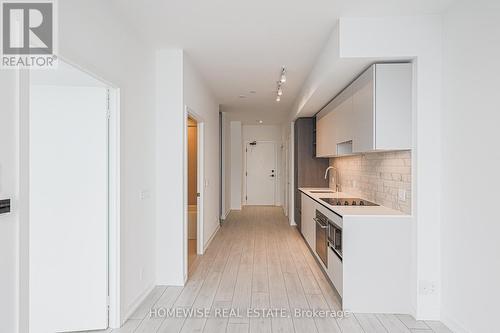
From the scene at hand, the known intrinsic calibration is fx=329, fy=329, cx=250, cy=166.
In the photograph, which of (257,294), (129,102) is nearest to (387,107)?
(257,294)

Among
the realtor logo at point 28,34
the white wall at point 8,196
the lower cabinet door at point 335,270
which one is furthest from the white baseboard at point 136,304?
the realtor logo at point 28,34

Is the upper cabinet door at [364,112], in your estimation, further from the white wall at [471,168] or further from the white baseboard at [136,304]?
the white baseboard at [136,304]

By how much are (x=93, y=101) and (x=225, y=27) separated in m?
1.43

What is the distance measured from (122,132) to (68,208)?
0.77 metres

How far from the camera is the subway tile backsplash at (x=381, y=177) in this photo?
3.27 metres

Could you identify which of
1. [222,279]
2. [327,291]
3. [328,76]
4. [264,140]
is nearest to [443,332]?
[327,291]

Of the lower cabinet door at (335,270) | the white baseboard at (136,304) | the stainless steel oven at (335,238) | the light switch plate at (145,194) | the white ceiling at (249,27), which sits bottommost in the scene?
the white baseboard at (136,304)

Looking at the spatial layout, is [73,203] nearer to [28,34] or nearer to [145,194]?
[145,194]

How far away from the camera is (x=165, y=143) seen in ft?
12.6

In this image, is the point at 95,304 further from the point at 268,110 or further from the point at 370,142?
the point at 268,110

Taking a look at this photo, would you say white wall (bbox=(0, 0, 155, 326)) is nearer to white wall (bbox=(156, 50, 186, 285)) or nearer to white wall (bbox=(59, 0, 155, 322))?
white wall (bbox=(59, 0, 155, 322))

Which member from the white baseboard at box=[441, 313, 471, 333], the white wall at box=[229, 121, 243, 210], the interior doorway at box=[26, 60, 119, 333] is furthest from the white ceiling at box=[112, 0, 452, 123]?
the white wall at box=[229, 121, 243, 210]

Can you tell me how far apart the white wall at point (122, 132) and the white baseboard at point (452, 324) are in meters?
2.82

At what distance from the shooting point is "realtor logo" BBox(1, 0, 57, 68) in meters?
1.71
